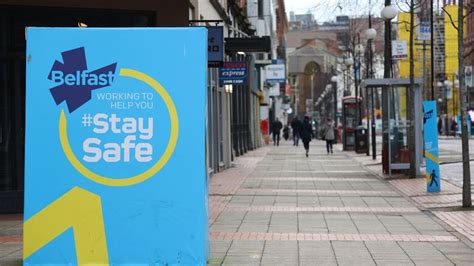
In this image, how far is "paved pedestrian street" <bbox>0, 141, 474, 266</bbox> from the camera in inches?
325

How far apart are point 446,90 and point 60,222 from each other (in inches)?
2946

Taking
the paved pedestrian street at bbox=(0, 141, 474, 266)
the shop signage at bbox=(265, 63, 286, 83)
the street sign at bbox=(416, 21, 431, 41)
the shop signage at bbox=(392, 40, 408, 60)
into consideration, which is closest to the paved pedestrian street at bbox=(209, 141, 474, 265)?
the paved pedestrian street at bbox=(0, 141, 474, 266)

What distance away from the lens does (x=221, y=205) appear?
44.0 feet

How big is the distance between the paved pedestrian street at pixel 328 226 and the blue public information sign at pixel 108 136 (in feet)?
4.39

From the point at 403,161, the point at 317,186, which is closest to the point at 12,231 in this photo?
the point at 317,186

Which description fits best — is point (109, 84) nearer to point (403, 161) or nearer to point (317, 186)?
point (317, 186)

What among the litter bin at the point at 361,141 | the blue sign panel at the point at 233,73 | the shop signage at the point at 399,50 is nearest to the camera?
the blue sign panel at the point at 233,73

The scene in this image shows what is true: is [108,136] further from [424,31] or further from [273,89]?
[273,89]

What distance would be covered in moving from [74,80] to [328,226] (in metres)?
5.19

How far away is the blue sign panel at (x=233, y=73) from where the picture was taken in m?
21.1

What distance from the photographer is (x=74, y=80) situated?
6.80m

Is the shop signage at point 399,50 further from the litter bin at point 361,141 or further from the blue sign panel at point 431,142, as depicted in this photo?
the litter bin at point 361,141

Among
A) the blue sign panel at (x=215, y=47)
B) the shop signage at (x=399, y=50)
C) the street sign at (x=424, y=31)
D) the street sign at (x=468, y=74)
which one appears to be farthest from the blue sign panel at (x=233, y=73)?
the street sign at (x=468, y=74)

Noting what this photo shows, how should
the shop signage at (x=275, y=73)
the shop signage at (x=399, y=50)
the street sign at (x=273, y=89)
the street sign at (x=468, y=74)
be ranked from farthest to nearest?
the street sign at (x=273, y=89)
the street sign at (x=468, y=74)
the shop signage at (x=275, y=73)
the shop signage at (x=399, y=50)
